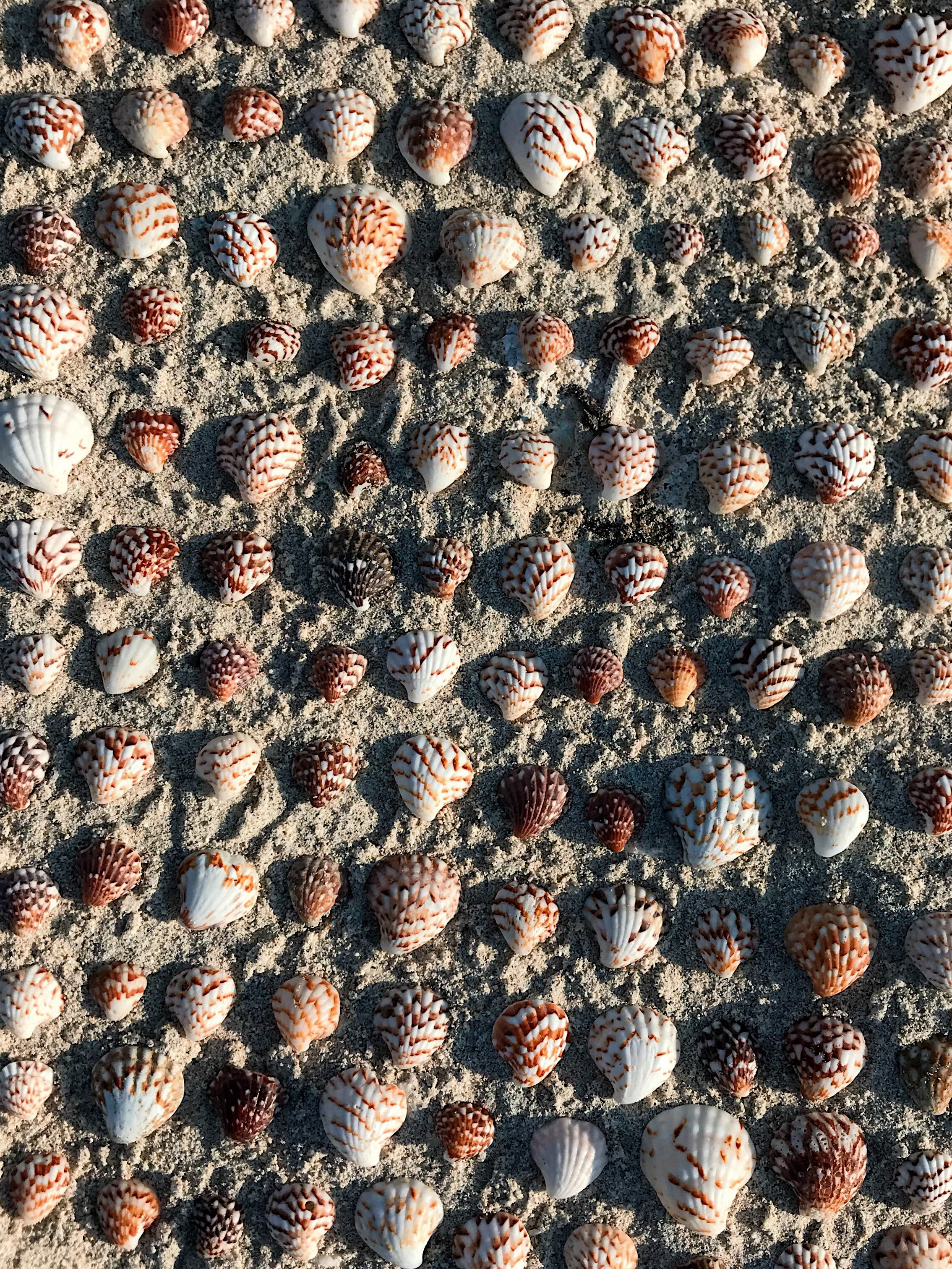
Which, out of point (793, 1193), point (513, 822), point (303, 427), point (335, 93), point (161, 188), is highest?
point (335, 93)

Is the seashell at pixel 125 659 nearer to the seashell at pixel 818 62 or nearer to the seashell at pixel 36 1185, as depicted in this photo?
the seashell at pixel 36 1185

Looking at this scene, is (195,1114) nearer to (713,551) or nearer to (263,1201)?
(263,1201)

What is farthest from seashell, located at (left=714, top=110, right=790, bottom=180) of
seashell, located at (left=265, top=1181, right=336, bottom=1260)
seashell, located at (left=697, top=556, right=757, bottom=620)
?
seashell, located at (left=265, top=1181, right=336, bottom=1260)

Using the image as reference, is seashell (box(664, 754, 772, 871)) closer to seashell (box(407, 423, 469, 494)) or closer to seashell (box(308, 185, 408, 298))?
seashell (box(407, 423, 469, 494))

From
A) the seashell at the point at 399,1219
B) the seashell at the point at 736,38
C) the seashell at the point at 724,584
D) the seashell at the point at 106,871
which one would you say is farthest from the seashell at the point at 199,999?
the seashell at the point at 736,38

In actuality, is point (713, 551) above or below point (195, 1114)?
above

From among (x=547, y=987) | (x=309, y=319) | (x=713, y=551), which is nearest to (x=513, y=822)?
(x=547, y=987)
